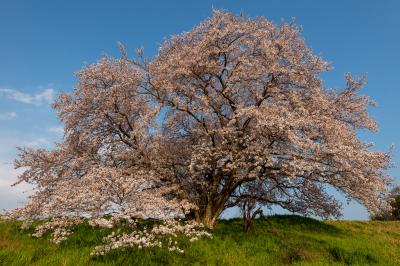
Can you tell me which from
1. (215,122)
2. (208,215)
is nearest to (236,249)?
(208,215)

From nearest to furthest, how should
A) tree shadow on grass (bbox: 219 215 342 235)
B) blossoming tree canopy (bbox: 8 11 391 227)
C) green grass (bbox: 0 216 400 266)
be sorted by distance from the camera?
green grass (bbox: 0 216 400 266)
blossoming tree canopy (bbox: 8 11 391 227)
tree shadow on grass (bbox: 219 215 342 235)

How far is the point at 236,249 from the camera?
1998 centimetres

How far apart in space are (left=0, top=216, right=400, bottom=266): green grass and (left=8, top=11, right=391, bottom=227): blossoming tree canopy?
2.38 meters

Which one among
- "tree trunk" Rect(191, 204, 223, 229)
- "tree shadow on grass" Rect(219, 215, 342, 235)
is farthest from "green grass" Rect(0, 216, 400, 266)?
"tree trunk" Rect(191, 204, 223, 229)

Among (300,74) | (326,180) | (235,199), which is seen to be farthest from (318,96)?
(235,199)

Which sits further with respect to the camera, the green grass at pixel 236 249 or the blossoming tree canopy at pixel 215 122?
the blossoming tree canopy at pixel 215 122

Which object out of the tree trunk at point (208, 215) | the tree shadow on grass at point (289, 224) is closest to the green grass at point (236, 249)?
the tree shadow on grass at point (289, 224)

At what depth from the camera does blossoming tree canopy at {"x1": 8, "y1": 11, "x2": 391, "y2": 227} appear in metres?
23.3

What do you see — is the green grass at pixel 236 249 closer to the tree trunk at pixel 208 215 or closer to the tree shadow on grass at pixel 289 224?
the tree shadow on grass at pixel 289 224

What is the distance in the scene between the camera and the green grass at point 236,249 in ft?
57.1

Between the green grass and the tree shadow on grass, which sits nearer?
the green grass

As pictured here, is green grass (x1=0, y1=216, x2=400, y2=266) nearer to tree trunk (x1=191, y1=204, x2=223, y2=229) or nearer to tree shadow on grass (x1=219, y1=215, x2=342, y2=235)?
tree shadow on grass (x1=219, y1=215, x2=342, y2=235)

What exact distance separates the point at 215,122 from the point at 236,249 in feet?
30.9

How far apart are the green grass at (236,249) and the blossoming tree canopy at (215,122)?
238 centimetres
